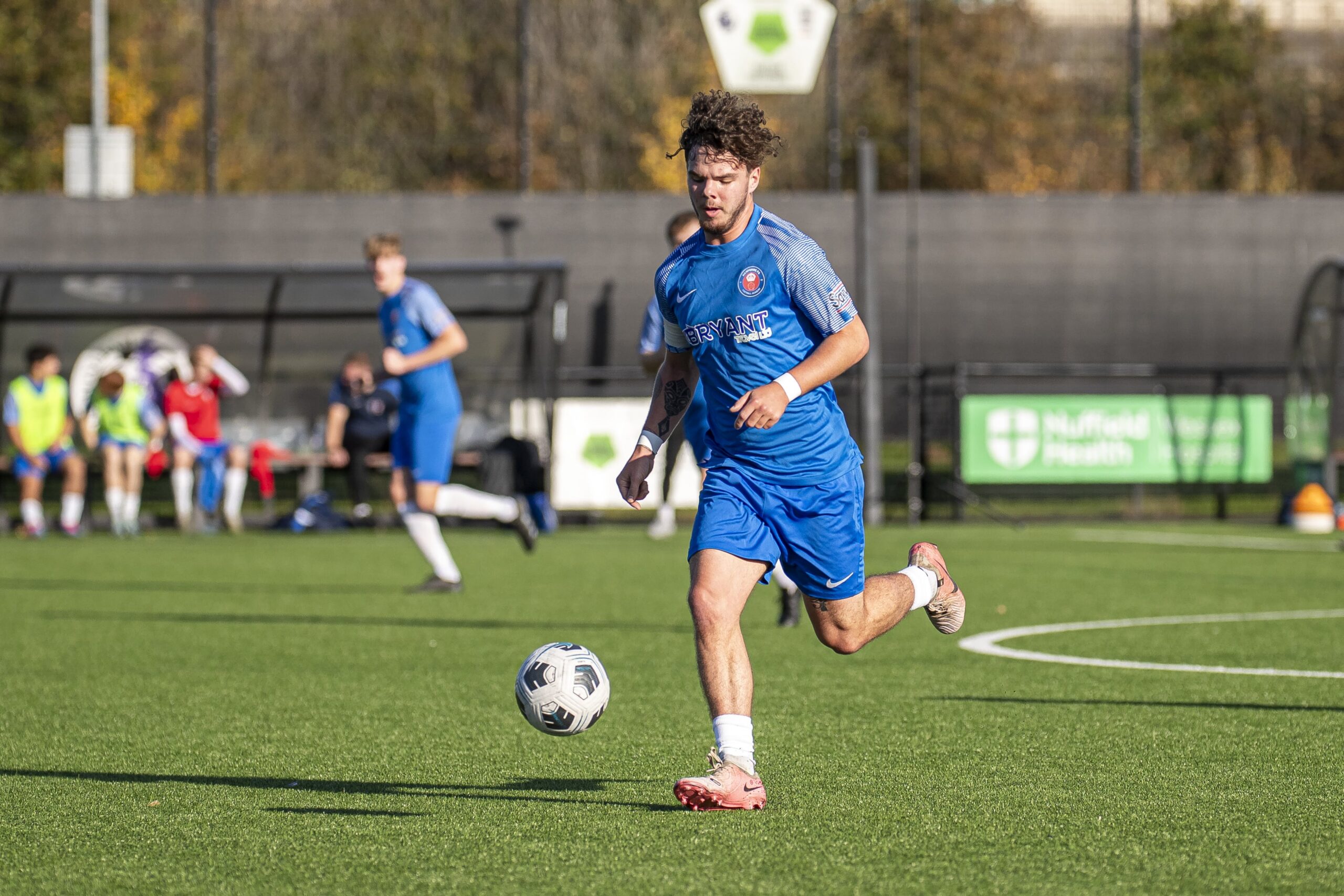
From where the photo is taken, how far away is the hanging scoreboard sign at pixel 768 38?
29781mm

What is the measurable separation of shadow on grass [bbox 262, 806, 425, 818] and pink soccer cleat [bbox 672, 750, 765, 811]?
70cm

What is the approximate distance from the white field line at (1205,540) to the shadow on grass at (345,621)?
316 inches

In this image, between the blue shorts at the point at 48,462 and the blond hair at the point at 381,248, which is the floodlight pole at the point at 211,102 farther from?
the blond hair at the point at 381,248

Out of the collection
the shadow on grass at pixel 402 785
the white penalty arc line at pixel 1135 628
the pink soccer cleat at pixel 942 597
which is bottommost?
the white penalty arc line at pixel 1135 628

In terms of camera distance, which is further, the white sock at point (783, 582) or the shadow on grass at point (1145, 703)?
the white sock at point (783, 582)

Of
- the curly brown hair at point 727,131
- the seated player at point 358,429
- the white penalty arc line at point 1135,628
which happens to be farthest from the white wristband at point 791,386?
the seated player at point 358,429

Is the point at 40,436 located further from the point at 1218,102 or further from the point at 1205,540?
the point at 1218,102

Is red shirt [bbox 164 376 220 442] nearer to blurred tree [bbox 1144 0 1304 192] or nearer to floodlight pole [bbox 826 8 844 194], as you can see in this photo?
floodlight pole [bbox 826 8 844 194]

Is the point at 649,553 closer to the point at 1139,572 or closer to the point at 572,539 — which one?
the point at 572,539

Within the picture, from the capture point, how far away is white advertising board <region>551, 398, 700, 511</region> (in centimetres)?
1952

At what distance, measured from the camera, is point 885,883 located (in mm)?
3748

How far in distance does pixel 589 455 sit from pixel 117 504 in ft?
16.7

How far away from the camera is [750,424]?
14.8 ft

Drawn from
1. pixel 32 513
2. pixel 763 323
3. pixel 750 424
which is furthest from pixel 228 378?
pixel 750 424
